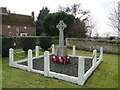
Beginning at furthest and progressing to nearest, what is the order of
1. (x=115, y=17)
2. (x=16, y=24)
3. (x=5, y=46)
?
(x=16, y=24) < (x=115, y=17) < (x=5, y=46)

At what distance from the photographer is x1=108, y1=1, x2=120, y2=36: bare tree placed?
1617 cm

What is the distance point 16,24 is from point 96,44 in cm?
2103

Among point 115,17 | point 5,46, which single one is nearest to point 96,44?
point 115,17

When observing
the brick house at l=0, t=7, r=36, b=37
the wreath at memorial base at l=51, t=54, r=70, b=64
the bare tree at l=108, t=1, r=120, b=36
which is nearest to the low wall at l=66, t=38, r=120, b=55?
the bare tree at l=108, t=1, r=120, b=36

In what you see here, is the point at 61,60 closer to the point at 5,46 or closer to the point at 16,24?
the point at 5,46

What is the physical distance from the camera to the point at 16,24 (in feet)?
86.7

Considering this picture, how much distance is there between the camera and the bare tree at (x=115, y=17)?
16.2 m

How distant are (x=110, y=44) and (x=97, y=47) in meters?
1.62

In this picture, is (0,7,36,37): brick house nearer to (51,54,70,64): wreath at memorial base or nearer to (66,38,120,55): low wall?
(66,38,120,55): low wall

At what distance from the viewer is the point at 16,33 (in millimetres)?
26625

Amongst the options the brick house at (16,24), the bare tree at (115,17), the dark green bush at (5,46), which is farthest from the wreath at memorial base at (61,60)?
the brick house at (16,24)

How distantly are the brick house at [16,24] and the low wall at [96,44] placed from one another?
16.8 m

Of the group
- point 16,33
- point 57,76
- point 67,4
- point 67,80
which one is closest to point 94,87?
point 67,80

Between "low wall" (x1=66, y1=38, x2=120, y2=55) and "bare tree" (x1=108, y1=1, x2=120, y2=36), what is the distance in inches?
232
